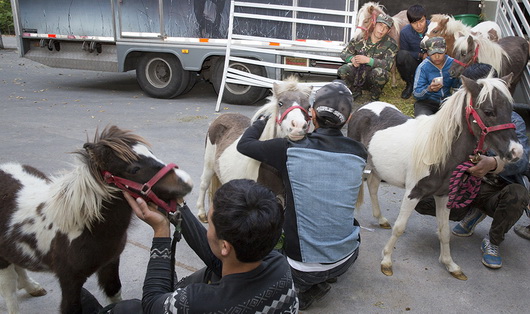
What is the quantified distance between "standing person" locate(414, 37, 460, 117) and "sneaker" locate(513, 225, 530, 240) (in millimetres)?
1571

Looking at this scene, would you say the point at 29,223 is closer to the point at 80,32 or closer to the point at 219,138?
the point at 219,138

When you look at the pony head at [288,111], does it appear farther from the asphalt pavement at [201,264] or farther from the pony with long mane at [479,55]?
the pony with long mane at [479,55]

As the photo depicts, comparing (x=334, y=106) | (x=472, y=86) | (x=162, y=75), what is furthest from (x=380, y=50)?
(x=162, y=75)

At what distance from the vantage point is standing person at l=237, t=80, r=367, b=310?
2617 mm

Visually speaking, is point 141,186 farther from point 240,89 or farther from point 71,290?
point 240,89

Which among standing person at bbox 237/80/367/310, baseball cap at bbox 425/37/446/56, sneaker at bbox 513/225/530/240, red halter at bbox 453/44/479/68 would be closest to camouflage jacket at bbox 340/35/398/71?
red halter at bbox 453/44/479/68

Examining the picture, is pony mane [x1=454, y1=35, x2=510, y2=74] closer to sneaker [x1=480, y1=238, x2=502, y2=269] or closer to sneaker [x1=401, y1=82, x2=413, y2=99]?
sneaker [x1=401, y1=82, x2=413, y2=99]

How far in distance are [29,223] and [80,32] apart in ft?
26.3

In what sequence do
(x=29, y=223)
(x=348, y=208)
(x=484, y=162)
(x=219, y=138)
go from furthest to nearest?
1. (x=219, y=138)
2. (x=484, y=162)
3. (x=348, y=208)
4. (x=29, y=223)

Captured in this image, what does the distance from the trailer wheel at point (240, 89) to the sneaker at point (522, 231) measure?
5.63 meters

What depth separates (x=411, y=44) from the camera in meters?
6.74

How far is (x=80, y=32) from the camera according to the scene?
9266mm

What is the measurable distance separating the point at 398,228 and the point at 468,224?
1.21 m

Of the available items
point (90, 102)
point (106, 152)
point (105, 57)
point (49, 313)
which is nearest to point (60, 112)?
point (90, 102)
